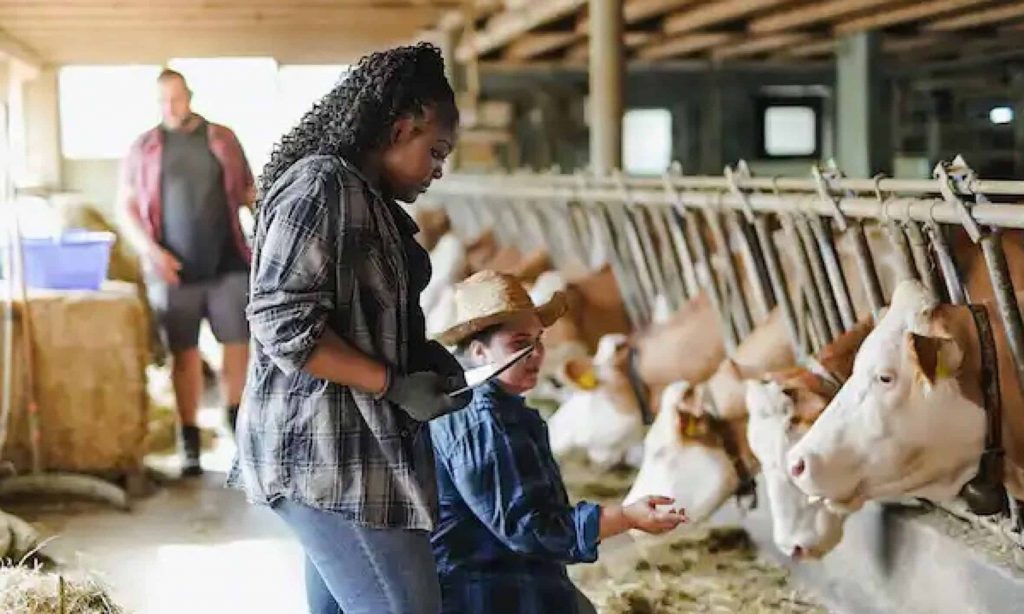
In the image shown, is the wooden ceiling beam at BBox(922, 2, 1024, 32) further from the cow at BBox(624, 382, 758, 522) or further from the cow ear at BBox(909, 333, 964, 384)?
the cow ear at BBox(909, 333, 964, 384)

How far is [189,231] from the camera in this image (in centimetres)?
608

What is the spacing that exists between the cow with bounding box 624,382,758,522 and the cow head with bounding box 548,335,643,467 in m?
1.05

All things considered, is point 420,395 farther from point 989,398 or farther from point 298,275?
point 989,398

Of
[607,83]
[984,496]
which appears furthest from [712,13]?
[984,496]

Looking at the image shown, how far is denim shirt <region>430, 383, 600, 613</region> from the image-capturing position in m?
2.66

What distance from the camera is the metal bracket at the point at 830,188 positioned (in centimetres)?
369

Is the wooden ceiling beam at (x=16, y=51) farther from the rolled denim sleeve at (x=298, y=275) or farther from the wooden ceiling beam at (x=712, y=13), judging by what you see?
the rolled denim sleeve at (x=298, y=275)

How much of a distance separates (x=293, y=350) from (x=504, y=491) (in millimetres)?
612

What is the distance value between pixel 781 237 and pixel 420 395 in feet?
9.45

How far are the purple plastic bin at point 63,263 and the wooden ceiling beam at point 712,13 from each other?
356cm

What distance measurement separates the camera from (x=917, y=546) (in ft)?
12.0

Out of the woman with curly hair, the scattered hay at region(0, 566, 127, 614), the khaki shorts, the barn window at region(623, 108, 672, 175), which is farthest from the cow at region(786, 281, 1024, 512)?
the barn window at region(623, 108, 672, 175)

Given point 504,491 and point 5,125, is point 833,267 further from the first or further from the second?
point 5,125

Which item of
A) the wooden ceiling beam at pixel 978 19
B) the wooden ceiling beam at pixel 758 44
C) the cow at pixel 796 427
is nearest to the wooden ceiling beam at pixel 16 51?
the wooden ceiling beam at pixel 758 44
